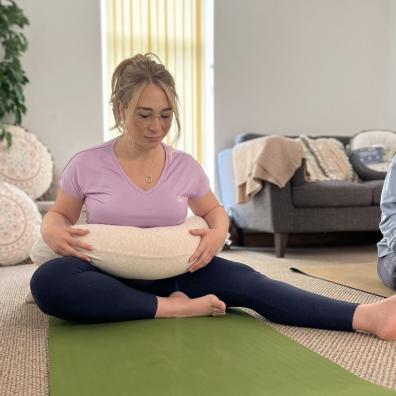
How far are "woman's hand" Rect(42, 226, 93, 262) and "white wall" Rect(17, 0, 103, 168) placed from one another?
235cm

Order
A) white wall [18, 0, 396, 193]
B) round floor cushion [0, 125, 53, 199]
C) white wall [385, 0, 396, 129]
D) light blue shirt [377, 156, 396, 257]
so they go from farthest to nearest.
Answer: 1. white wall [385, 0, 396, 129]
2. white wall [18, 0, 396, 193]
3. round floor cushion [0, 125, 53, 199]
4. light blue shirt [377, 156, 396, 257]

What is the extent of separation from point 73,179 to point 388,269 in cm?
115

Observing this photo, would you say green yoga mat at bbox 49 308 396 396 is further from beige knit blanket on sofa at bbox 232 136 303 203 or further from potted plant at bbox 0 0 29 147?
potted plant at bbox 0 0 29 147

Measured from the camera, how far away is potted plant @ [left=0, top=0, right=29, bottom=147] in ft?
10.7

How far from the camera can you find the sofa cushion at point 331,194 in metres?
3.04

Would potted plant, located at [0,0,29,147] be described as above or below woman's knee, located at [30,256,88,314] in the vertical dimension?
above

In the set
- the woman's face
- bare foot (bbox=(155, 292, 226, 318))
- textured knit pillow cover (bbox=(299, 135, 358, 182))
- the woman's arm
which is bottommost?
bare foot (bbox=(155, 292, 226, 318))

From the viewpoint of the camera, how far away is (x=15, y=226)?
286 cm

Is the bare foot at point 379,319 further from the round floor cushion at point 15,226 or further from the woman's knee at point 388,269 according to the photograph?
the round floor cushion at point 15,226

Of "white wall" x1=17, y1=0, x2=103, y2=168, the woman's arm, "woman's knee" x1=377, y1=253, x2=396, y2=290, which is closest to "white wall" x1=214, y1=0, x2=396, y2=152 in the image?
"white wall" x1=17, y1=0, x2=103, y2=168

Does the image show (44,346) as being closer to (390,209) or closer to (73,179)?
(73,179)

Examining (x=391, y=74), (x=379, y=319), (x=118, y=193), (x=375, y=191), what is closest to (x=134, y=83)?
(x=118, y=193)

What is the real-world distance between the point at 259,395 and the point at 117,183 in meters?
0.72

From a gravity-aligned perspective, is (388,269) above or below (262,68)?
below
